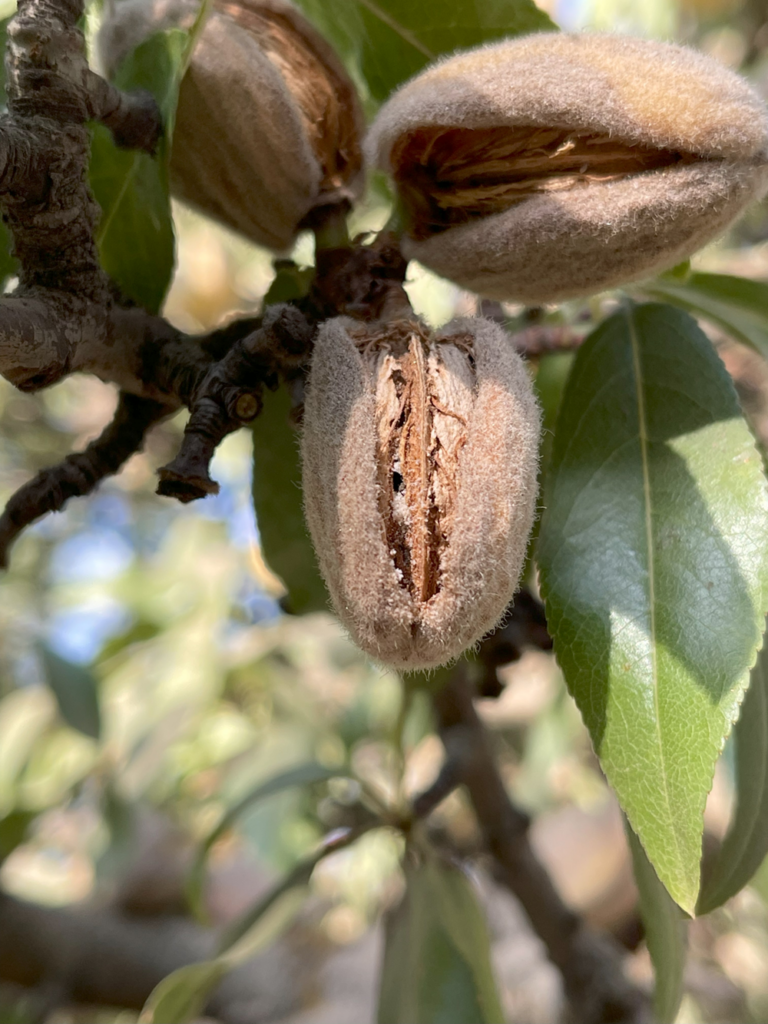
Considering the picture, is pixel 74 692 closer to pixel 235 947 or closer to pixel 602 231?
pixel 235 947

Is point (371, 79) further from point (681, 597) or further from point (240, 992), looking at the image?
point (240, 992)

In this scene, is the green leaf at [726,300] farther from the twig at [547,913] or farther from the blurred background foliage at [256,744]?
the twig at [547,913]

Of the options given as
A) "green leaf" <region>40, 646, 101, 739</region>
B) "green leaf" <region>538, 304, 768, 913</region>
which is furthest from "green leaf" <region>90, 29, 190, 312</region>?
"green leaf" <region>40, 646, 101, 739</region>

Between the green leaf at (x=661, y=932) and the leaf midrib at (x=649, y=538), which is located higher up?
the leaf midrib at (x=649, y=538)

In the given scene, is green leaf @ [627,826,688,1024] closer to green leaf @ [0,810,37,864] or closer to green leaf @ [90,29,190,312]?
green leaf @ [90,29,190,312]

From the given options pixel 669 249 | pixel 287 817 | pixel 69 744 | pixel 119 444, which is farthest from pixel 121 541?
pixel 669 249

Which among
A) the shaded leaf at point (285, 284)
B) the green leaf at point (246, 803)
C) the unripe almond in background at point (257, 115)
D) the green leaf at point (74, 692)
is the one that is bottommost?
the green leaf at point (74, 692)

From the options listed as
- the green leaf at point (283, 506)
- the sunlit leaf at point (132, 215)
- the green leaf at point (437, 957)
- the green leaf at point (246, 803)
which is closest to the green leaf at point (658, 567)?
the green leaf at point (283, 506)

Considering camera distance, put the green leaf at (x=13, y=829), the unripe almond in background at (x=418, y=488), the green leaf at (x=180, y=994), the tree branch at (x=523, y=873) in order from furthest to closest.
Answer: the green leaf at (x=13, y=829) → the tree branch at (x=523, y=873) → the green leaf at (x=180, y=994) → the unripe almond in background at (x=418, y=488)
